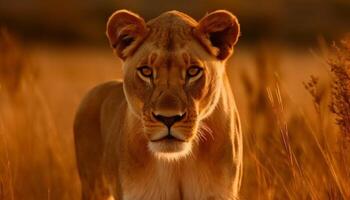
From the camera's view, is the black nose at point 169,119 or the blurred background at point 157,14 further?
the blurred background at point 157,14

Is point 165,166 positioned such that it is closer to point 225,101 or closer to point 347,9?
point 225,101

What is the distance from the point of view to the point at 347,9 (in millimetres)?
34531

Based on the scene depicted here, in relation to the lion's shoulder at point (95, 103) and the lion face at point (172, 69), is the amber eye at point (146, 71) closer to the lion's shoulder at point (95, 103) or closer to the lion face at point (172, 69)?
the lion face at point (172, 69)

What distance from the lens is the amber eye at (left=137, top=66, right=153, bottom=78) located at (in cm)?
531

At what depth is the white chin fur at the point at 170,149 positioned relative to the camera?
5164 millimetres

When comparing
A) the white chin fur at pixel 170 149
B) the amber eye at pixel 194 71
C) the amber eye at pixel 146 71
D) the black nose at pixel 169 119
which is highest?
the amber eye at pixel 146 71

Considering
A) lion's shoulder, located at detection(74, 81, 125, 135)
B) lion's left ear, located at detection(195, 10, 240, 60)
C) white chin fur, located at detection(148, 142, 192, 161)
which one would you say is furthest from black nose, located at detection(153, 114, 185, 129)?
lion's shoulder, located at detection(74, 81, 125, 135)

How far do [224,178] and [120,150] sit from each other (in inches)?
25.0

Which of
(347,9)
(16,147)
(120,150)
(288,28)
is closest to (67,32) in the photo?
(288,28)

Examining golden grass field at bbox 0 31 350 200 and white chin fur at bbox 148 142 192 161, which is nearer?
white chin fur at bbox 148 142 192 161

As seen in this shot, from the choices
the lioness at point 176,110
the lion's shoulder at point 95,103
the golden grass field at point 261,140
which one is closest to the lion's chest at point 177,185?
the lioness at point 176,110

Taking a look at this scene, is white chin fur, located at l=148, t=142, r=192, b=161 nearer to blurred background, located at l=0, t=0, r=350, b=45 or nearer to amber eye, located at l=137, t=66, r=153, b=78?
amber eye, located at l=137, t=66, r=153, b=78

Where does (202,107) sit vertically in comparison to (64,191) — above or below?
above

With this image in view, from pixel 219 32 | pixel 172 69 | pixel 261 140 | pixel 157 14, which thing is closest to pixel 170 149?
pixel 172 69
